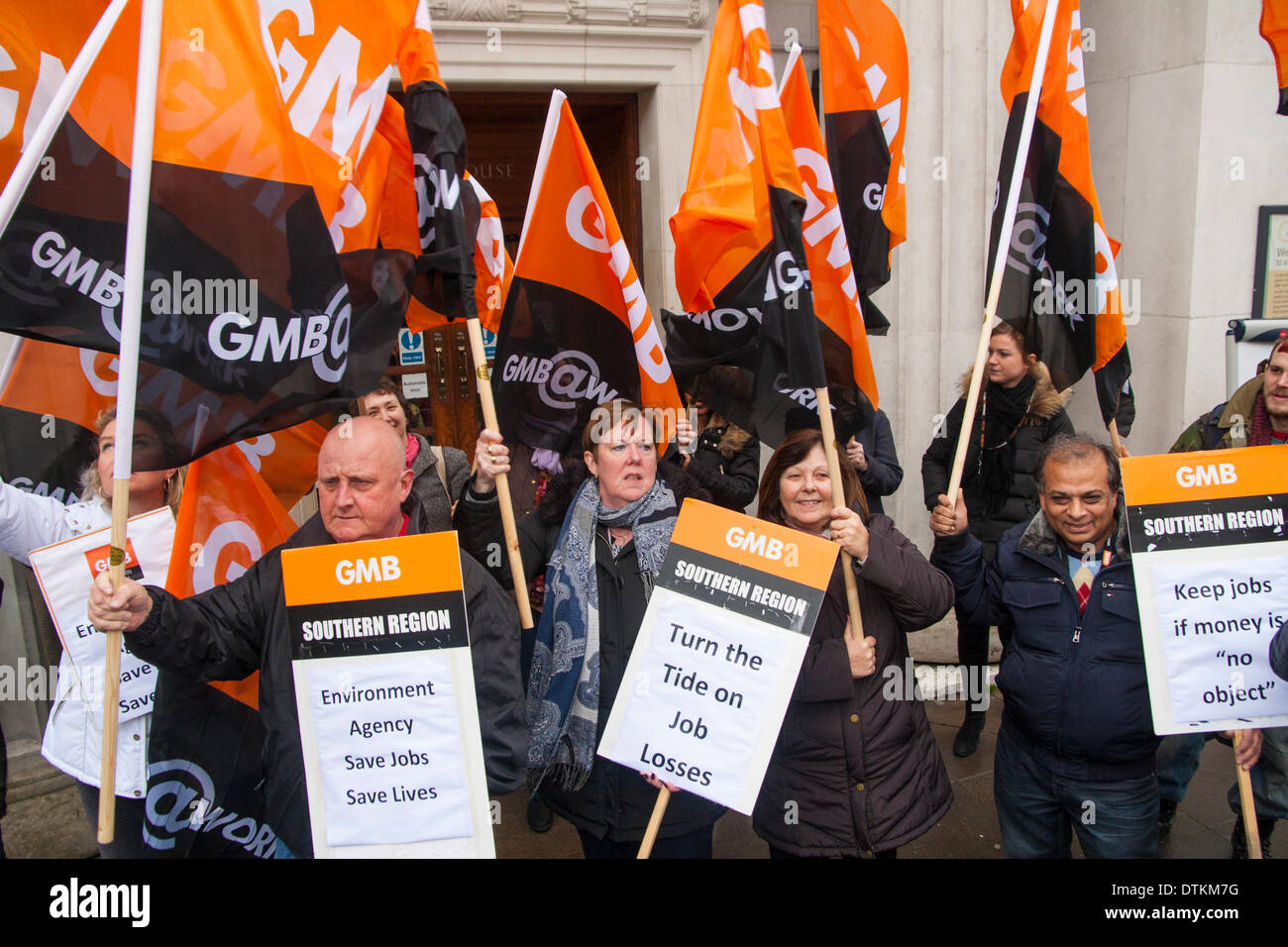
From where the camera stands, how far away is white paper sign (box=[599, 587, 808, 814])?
2.45 meters

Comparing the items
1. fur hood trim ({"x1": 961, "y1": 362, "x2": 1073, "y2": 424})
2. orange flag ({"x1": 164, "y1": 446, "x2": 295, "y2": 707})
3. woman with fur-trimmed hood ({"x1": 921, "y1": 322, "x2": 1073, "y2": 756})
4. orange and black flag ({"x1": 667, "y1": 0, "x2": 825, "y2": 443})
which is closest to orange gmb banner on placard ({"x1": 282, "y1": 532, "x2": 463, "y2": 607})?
orange flag ({"x1": 164, "y1": 446, "x2": 295, "y2": 707})

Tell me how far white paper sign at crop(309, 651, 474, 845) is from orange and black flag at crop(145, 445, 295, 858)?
1.95 ft

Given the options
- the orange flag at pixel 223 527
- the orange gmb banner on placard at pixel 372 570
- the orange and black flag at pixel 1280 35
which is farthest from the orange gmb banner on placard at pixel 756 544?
the orange and black flag at pixel 1280 35

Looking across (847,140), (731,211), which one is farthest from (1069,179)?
(731,211)

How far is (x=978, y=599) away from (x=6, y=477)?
3.64 metres

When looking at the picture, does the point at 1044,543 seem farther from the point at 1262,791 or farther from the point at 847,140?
the point at 847,140

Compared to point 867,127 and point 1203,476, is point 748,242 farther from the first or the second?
point 1203,476

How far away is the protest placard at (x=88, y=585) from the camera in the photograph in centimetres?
274

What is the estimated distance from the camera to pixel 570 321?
10.9 feet

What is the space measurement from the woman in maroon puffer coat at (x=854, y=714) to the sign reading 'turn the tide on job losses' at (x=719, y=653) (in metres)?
0.27

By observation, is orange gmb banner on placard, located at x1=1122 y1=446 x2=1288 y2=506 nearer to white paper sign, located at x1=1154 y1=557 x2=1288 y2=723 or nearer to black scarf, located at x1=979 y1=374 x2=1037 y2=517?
white paper sign, located at x1=1154 y1=557 x2=1288 y2=723

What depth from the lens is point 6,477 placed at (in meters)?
3.56

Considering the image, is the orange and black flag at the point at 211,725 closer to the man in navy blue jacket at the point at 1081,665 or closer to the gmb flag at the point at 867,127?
the man in navy blue jacket at the point at 1081,665

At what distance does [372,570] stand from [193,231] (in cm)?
98
